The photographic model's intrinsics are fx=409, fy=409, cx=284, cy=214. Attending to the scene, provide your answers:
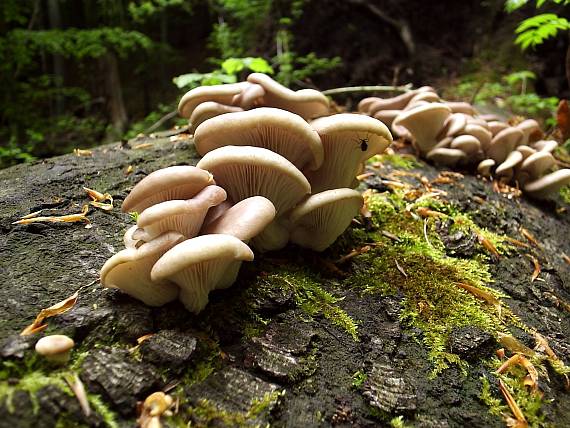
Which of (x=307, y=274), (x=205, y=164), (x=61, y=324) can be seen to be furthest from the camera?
(x=307, y=274)

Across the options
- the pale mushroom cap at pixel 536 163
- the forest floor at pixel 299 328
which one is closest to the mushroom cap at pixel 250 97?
the forest floor at pixel 299 328

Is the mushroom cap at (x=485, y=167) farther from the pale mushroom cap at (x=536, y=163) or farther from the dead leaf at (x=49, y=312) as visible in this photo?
the dead leaf at (x=49, y=312)

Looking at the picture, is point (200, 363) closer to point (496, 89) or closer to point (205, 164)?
point (205, 164)

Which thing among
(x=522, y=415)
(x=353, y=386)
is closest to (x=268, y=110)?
(x=353, y=386)

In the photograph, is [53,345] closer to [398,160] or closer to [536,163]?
[398,160]

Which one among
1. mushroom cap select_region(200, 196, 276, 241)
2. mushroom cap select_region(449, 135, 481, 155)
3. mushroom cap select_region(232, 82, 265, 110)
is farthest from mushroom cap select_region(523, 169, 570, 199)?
mushroom cap select_region(200, 196, 276, 241)

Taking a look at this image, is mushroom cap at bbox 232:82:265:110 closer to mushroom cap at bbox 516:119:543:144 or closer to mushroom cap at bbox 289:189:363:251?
mushroom cap at bbox 289:189:363:251

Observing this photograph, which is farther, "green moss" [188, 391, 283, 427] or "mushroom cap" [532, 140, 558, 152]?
"mushroom cap" [532, 140, 558, 152]
